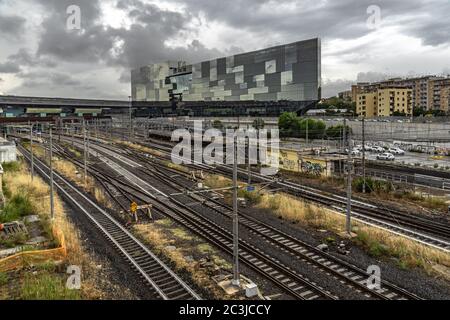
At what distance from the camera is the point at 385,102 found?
7850 centimetres

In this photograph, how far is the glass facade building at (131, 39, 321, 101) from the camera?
198ft

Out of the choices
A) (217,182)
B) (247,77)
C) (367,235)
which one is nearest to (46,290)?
(367,235)

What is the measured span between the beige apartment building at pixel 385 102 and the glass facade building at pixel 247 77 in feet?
71.7

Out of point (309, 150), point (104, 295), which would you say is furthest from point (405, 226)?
point (309, 150)

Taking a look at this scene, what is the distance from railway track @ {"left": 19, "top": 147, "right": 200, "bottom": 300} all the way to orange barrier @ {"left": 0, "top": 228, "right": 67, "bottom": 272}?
175 cm

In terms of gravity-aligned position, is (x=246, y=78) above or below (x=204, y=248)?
above

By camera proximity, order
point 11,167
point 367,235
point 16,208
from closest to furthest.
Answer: point 367,235 → point 16,208 → point 11,167

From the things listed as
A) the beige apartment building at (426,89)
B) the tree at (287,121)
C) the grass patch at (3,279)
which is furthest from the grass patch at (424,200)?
the beige apartment building at (426,89)

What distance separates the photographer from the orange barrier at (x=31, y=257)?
10834mm

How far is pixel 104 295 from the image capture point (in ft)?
30.7

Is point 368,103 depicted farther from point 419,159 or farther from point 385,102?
point 419,159

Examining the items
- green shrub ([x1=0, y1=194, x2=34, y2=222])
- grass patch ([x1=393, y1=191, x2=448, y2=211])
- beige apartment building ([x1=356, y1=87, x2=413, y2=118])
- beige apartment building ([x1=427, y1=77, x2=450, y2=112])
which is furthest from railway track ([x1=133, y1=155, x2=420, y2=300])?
beige apartment building ([x1=427, y1=77, x2=450, y2=112])

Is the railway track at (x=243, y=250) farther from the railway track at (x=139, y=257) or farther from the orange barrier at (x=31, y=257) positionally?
the orange barrier at (x=31, y=257)

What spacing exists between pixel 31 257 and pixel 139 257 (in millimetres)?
3055
